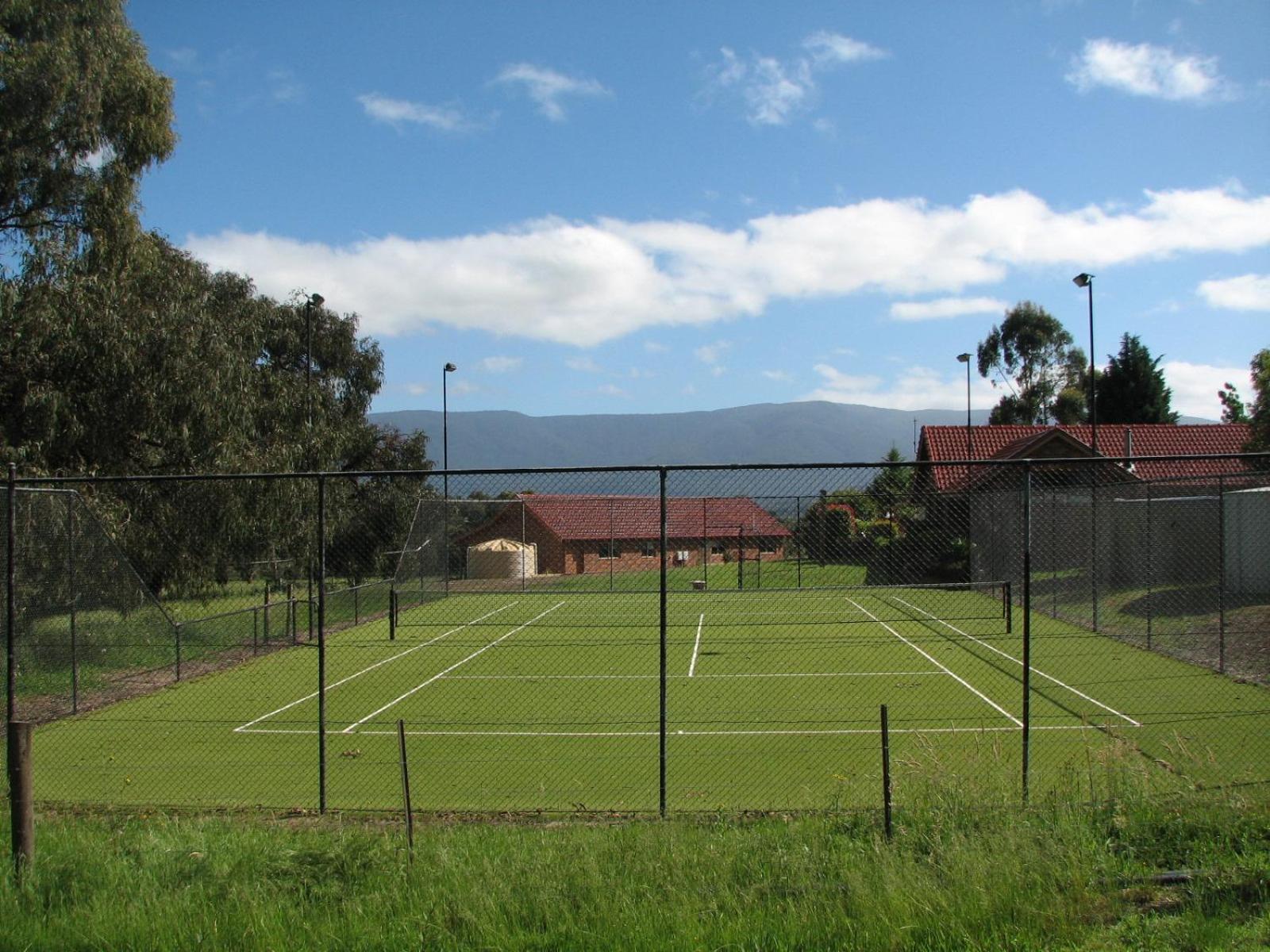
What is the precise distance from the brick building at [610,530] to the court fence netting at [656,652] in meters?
0.16

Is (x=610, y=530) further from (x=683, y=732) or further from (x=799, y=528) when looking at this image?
(x=683, y=732)

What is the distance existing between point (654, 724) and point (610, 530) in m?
12.3

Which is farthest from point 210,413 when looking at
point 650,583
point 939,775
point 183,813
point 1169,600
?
point 1169,600

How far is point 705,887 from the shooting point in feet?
16.2

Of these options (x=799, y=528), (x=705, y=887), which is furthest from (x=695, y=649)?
(x=705, y=887)

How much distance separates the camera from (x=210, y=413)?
1869 centimetres

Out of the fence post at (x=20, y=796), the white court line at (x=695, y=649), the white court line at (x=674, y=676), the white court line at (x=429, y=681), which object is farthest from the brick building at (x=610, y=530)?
the fence post at (x=20, y=796)

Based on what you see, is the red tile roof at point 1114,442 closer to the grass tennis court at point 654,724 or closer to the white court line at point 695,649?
the white court line at point 695,649

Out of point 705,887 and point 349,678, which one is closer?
point 705,887

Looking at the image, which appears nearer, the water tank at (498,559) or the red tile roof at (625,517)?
the red tile roof at (625,517)

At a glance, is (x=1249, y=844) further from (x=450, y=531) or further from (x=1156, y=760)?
(x=450, y=531)

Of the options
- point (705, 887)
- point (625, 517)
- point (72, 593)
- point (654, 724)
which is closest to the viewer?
point (705, 887)

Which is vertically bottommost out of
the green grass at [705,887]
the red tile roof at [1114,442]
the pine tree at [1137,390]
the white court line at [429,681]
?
the white court line at [429,681]

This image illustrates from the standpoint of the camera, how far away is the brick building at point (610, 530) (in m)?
20.1
